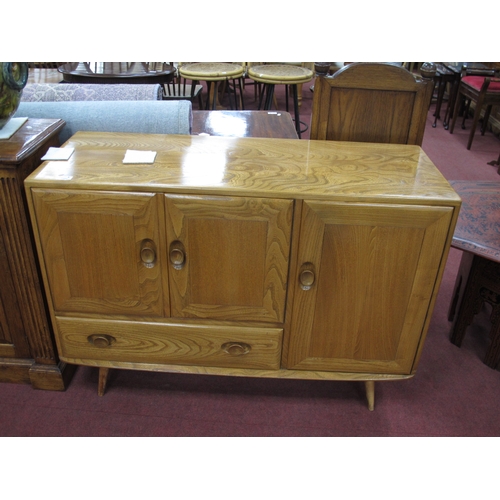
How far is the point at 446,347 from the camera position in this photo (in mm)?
1958

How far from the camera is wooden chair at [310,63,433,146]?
1493 millimetres

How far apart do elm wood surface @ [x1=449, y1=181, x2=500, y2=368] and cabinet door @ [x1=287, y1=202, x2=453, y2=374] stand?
37 cm

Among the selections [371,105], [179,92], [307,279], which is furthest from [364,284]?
[179,92]

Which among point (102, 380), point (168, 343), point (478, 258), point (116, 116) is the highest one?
point (116, 116)

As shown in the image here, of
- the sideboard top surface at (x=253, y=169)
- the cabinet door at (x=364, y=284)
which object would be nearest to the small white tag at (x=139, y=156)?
the sideboard top surface at (x=253, y=169)

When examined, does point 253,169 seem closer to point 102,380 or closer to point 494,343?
point 102,380

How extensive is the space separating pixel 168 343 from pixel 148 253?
33 centimetres

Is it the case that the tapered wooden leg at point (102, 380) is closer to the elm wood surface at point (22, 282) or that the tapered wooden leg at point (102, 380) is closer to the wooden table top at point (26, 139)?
the elm wood surface at point (22, 282)

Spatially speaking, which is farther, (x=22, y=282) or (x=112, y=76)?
(x=112, y=76)

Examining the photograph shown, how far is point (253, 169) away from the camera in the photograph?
135 centimetres

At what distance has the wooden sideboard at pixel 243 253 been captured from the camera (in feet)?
4.09

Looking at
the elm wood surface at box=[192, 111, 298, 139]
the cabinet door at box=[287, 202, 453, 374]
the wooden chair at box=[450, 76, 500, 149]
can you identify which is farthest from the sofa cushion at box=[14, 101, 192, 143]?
the wooden chair at box=[450, 76, 500, 149]
